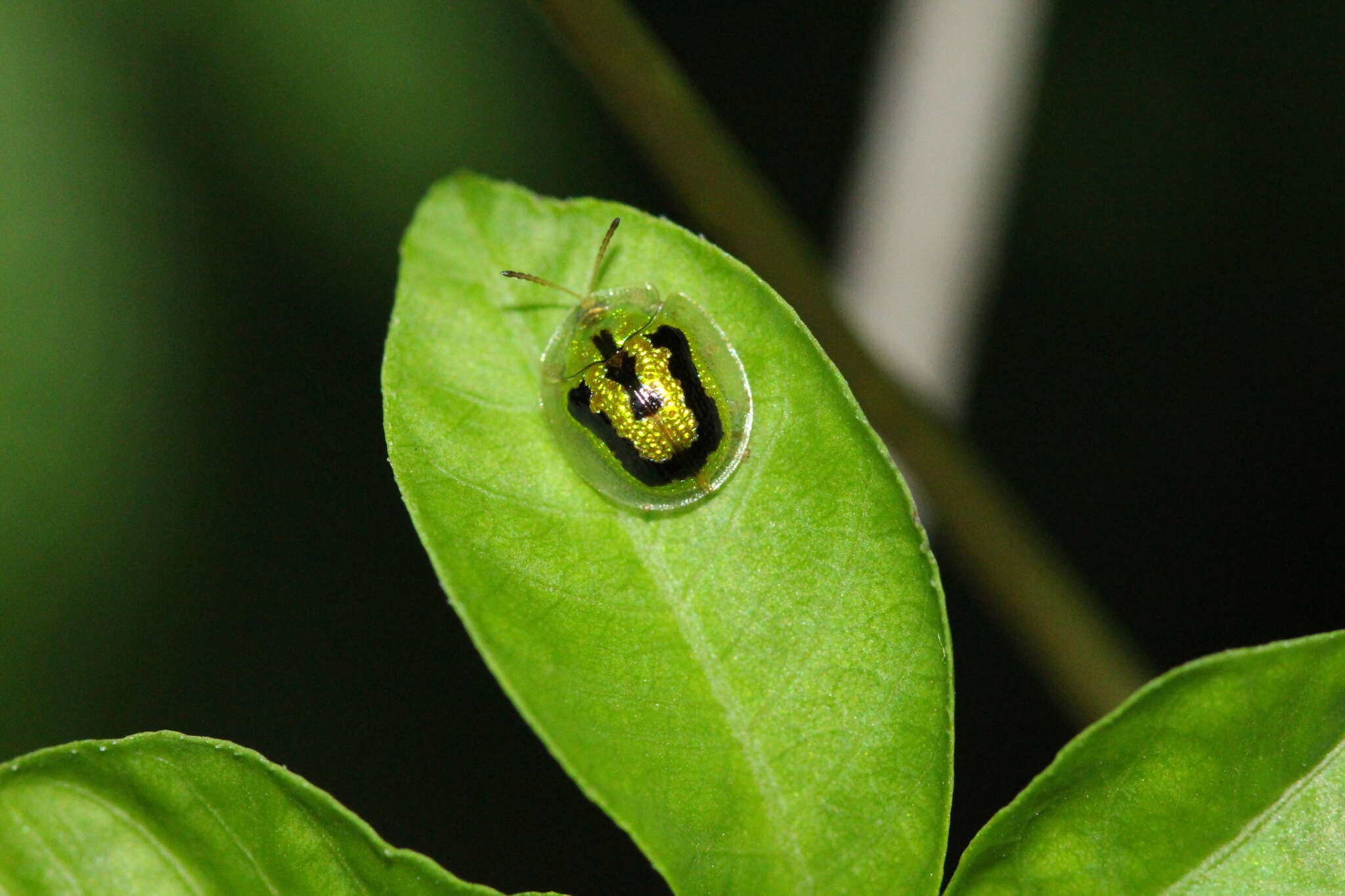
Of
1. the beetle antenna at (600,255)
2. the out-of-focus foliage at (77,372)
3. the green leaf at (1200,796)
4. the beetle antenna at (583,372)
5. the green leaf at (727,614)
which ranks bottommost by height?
the green leaf at (1200,796)

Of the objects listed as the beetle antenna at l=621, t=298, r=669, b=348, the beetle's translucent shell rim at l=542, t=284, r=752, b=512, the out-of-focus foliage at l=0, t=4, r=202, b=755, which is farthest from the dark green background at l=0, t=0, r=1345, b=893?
the beetle's translucent shell rim at l=542, t=284, r=752, b=512

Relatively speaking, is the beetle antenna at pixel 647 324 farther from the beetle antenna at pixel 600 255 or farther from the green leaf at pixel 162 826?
the green leaf at pixel 162 826

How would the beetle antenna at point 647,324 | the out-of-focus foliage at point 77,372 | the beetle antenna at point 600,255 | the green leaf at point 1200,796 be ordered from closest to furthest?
the green leaf at point 1200,796 → the beetle antenna at point 600,255 → the beetle antenna at point 647,324 → the out-of-focus foliage at point 77,372

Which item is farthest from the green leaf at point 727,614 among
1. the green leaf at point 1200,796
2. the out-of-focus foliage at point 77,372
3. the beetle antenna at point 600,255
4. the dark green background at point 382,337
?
the out-of-focus foliage at point 77,372

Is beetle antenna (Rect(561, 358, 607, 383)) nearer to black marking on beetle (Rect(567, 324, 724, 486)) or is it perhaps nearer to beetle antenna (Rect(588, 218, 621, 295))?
black marking on beetle (Rect(567, 324, 724, 486))

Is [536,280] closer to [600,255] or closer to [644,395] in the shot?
[600,255]

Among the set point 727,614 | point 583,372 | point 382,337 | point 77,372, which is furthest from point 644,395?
point 382,337

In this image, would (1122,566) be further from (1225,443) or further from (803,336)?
(803,336)
